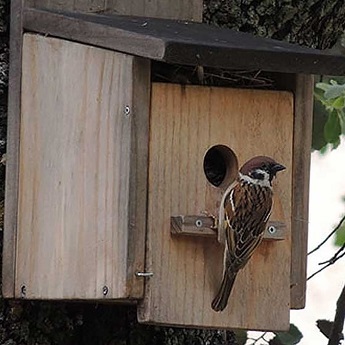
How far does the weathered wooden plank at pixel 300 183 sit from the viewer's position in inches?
120

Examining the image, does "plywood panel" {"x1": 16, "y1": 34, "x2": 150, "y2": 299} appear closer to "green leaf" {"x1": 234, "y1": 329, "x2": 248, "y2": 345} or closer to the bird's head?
the bird's head

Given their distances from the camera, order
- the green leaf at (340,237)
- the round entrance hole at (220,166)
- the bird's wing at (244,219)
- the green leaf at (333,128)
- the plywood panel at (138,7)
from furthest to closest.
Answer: the green leaf at (340,237), the green leaf at (333,128), the plywood panel at (138,7), the round entrance hole at (220,166), the bird's wing at (244,219)

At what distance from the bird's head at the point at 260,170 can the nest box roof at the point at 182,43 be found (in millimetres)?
188

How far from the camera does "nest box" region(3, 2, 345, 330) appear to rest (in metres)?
2.81

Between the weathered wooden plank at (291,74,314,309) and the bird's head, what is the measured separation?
152 millimetres

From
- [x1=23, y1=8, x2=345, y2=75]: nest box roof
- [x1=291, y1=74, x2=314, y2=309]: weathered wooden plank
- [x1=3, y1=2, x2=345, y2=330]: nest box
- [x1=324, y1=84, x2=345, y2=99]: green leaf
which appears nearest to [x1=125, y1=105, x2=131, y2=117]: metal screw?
[x1=3, y1=2, x2=345, y2=330]: nest box

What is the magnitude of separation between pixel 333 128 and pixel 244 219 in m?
0.65

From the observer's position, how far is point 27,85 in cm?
307

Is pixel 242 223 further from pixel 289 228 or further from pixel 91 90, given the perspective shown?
pixel 91 90

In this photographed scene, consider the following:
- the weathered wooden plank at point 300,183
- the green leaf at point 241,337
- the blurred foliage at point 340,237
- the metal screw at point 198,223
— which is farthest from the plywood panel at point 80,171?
the blurred foliage at point 340,237

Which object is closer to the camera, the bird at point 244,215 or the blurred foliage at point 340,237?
the bird at point 244,215

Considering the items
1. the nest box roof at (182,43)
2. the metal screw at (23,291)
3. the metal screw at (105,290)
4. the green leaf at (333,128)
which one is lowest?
the metal screw at (23,291)

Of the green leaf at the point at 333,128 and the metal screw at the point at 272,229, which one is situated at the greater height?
the green leaf at the point at 333,128

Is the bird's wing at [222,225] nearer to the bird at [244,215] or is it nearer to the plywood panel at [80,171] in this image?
the bird at [244,215]
